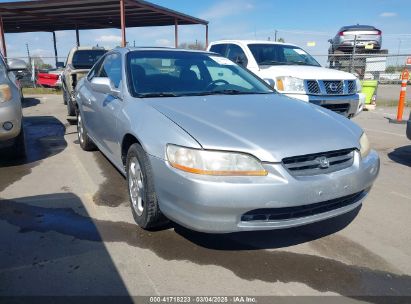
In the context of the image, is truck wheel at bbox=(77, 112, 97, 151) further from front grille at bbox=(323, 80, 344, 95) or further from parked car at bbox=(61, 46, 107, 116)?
front grille at bbox=(323, 80, 344, 95)

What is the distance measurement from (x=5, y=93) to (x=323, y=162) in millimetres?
4123

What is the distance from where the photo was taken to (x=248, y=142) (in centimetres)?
274

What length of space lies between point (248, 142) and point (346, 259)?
122 cm

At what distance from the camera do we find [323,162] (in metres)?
2.82

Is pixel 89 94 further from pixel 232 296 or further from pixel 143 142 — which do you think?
pixel 232 296

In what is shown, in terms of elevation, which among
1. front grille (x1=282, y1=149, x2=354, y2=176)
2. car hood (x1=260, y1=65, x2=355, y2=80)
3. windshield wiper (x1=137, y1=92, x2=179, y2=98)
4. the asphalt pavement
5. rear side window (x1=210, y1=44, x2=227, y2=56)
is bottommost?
the asphalt pavement

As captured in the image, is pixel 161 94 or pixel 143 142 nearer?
pixel 143 142

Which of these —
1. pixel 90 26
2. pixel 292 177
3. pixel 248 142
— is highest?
pixel 90 26

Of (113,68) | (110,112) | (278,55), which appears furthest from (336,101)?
(110,112)

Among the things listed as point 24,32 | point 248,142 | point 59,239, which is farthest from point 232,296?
point 24,32

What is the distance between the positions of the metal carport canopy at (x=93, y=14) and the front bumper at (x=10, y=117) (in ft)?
34.3

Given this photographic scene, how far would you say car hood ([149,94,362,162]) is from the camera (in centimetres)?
273

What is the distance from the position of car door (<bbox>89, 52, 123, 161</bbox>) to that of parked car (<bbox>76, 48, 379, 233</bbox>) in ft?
0.14

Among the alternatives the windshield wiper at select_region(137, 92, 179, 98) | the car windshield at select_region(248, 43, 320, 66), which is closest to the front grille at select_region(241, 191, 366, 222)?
the windshield wiper at select_region(137, 92, 179, 98)
